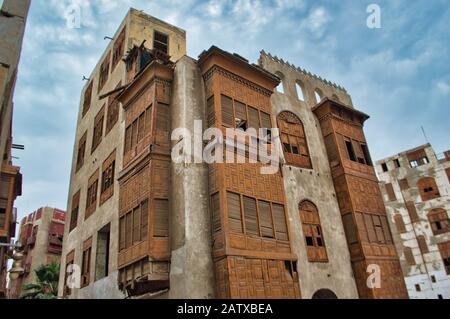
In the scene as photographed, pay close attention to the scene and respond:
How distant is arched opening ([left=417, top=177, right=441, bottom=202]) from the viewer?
37.7m

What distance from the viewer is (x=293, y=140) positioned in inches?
667

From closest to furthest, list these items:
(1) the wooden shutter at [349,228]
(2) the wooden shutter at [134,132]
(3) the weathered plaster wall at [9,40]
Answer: (3) the weathered plaster wall at [9,40], (2) the wooden shutter at [134,132], (1) the wooden shutter at [349,228]

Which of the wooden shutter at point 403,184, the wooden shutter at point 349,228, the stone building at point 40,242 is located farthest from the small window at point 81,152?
the wooden shutter at point 403,184

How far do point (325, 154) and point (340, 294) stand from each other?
6749 mm

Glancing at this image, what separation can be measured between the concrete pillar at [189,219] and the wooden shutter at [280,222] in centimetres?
264

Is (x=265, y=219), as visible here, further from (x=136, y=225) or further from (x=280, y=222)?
(x=136, y=225)

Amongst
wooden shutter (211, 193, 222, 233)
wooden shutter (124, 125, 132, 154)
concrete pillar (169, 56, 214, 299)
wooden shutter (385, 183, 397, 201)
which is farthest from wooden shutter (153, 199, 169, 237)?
wooden shutter (385, 183, 397, 201)

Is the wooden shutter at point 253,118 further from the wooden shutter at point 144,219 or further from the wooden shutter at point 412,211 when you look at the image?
the wooden shutter at point 412,211

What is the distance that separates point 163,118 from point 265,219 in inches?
219

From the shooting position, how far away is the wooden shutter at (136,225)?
12430mm

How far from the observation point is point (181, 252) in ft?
36.7

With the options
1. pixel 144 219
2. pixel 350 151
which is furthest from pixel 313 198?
pixel 144 219

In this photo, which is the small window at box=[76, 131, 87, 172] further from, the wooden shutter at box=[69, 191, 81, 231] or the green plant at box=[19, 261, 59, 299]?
the green plant at box=[19, 261, 59, 299]
